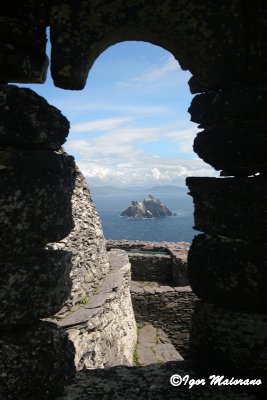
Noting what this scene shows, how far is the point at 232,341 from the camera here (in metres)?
3.11

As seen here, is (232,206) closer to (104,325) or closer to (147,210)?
(104,325)

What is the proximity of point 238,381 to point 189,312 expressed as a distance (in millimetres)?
13355

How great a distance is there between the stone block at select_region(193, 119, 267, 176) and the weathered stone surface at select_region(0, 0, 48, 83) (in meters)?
1.75

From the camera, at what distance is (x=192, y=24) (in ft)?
10.3

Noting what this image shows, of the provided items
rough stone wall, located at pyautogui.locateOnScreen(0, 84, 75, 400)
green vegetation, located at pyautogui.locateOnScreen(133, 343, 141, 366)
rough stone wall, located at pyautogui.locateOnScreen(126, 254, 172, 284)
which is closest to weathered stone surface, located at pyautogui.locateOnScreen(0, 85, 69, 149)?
rough stone wall, located at pyautogui.locateOnScreen(0, 84, 75, 400)

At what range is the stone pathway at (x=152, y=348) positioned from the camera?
1155 cm

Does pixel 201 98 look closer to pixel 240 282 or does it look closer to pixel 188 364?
pixel 240 282

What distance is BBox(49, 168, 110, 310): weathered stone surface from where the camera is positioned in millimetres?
8641

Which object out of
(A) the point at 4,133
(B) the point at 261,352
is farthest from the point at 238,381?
(A) the point at 4,133

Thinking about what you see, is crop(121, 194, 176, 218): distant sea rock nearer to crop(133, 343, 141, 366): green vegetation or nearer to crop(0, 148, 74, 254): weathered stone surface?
crop(133, 343, 141, 366): green vegetation

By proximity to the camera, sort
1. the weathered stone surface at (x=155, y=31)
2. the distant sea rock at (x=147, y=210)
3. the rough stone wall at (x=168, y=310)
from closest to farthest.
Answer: the weathered stone surface at (x=155, y=31) → the rough stone wall at (x=168, y=310) → the distant sea rock at (x=147, y=210)

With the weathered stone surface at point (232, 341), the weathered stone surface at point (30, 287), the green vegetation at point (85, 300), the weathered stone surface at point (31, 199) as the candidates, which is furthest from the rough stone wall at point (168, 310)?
the weathered stone surface at point (31, 199)

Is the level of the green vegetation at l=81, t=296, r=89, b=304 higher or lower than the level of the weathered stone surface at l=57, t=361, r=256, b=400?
lower

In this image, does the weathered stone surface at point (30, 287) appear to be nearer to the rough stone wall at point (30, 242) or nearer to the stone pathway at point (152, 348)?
the rough stone wall at point (30, 242)
